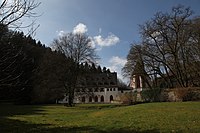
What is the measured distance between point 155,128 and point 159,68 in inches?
1595

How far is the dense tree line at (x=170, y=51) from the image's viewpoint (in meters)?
49.5

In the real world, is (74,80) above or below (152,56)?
below

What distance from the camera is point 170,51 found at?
170ft

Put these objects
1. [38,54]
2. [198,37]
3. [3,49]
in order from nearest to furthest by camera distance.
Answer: [3,49] → [198,37] → [38,54]

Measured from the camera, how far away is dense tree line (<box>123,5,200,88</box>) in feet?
162

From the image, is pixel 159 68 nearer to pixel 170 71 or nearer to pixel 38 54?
pixel 170 71

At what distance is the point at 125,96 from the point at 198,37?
1738 centimetres

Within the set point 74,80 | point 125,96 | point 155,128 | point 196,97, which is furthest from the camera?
point 125,96

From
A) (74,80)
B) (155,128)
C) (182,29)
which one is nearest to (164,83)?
(182,29)

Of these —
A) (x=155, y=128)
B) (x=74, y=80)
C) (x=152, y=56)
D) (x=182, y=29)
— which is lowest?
(x=155, y=128)

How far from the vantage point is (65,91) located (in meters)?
52.6

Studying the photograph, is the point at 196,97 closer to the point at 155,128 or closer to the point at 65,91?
the point at 65,91

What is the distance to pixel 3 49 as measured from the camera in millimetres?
11281

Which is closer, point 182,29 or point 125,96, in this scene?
point 182,29
